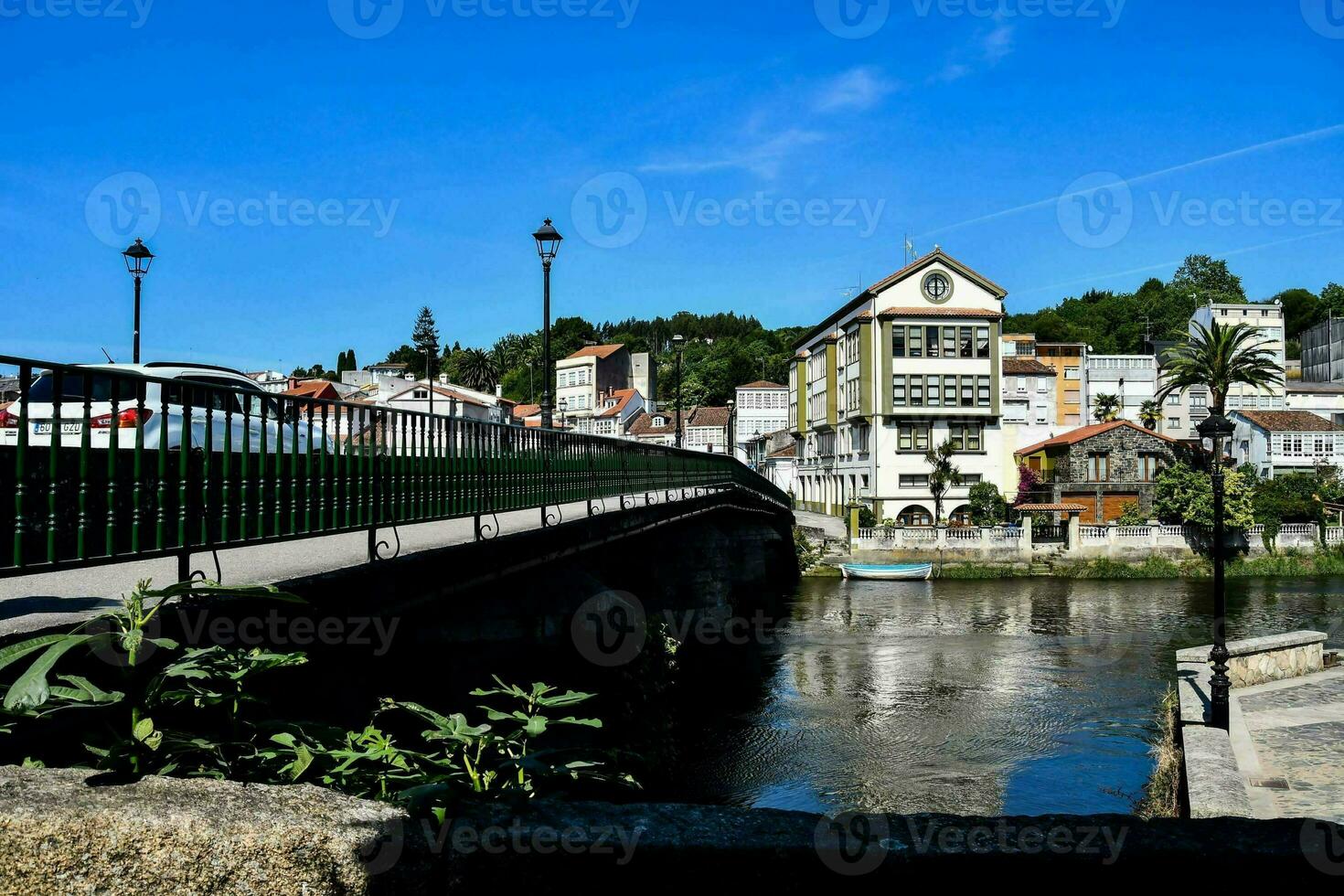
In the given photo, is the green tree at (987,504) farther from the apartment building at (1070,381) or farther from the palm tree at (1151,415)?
the apartment building at (1070,381)

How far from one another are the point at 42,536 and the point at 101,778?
216 centimetres

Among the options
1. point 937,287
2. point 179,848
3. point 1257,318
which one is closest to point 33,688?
point 179,848

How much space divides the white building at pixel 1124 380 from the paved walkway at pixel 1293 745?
73189 millimetres

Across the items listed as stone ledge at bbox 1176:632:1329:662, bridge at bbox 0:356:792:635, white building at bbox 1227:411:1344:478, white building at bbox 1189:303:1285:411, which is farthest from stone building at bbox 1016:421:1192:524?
bridge at bbox 0:356:792:635

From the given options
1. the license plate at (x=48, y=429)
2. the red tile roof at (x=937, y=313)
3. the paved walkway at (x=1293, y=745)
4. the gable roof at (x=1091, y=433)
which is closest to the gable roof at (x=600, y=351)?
the gable roof at (x=1091, y=433)

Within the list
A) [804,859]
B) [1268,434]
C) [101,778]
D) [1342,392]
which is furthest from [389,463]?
[1342,392]

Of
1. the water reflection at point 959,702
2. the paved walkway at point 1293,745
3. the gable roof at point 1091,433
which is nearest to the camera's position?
the paved walkway at point 1293,745

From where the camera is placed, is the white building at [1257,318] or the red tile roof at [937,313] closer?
the red tile roof at [937,313]

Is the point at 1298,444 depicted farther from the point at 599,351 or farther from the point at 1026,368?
the point at 599,351

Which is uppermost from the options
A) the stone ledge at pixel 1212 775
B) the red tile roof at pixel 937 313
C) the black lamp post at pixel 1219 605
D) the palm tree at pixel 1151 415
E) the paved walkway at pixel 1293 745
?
the red tile roof at pixel 937 313

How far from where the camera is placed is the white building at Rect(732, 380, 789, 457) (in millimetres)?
103562

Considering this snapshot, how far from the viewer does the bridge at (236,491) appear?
16.2 feet

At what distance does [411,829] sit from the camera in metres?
3.04

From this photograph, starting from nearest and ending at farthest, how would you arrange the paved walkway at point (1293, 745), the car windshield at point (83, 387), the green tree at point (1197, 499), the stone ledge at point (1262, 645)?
1. the car windshield at point (83, 387)
2. the paved walkway at point (1293, 745)
3. the stone ledge at point (1262, 645)
4. the green tree at point (1197, 499)
